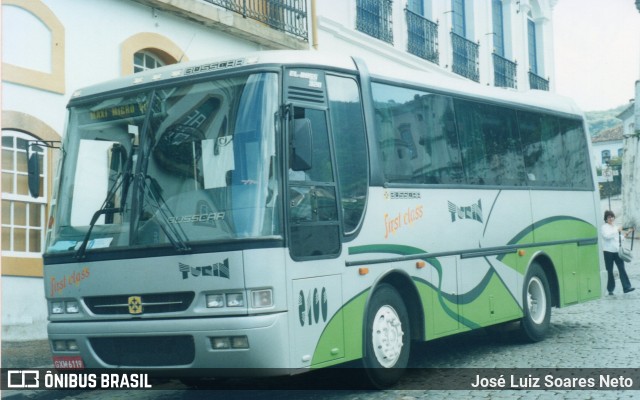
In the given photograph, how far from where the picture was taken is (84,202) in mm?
7961

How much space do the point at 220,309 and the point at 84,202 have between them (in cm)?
172

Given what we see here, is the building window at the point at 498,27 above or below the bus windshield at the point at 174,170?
above

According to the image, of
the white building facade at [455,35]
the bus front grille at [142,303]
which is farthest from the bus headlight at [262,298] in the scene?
the white building facade at [455,35]

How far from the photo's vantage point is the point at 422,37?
23.6 m

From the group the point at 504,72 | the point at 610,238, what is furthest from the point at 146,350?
the point at 504,72

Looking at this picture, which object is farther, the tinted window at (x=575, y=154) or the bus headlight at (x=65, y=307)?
the tinted window at (x=575, y=154)

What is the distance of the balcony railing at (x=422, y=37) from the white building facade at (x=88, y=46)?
0.27 meters

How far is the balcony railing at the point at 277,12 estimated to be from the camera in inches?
640

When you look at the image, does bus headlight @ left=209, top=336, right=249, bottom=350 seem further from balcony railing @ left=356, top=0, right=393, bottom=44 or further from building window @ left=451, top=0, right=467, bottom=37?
building window @ left=451, top=0, right=467, bottom=37

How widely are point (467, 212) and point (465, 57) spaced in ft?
54.2

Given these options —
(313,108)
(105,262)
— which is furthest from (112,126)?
(313,108)

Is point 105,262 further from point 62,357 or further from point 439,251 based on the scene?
point 439,251

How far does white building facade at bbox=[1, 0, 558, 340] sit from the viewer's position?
12.3 meters

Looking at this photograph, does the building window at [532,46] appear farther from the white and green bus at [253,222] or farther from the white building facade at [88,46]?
the white and green bus at [253,222]
